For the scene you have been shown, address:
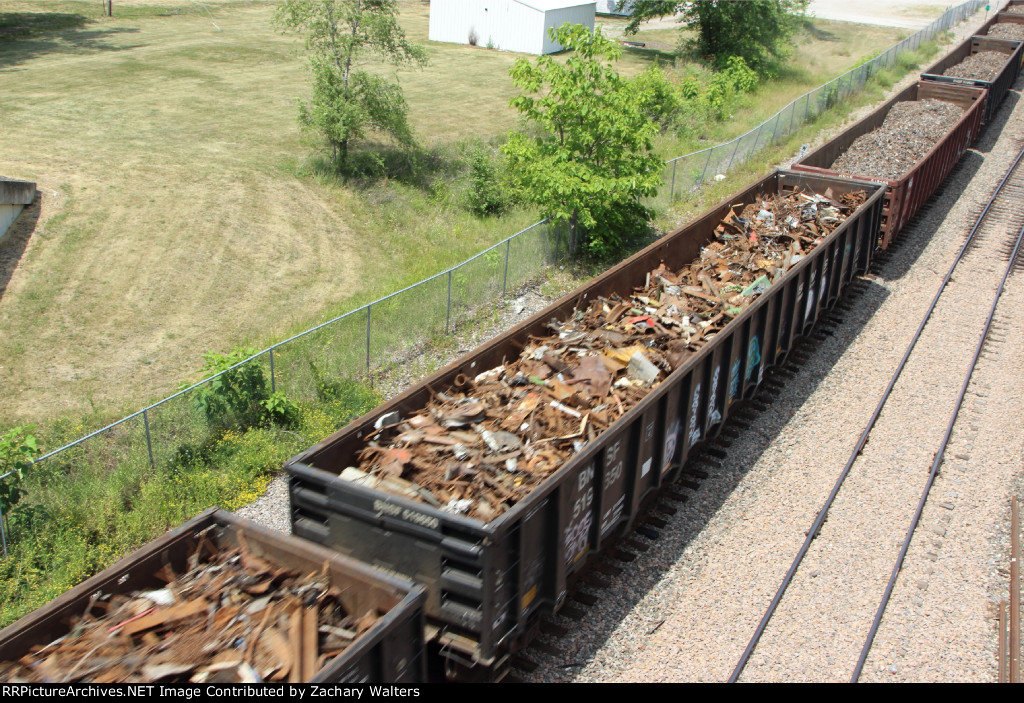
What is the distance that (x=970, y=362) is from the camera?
48.1 ft

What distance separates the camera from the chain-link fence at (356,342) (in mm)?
11578

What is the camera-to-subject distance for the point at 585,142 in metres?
18.7

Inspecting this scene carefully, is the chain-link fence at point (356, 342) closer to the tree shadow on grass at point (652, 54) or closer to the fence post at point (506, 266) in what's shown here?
the fence post at point (506, 266)

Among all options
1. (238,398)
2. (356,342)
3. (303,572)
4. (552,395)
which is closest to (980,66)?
(356,342)

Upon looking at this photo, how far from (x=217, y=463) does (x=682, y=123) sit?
78.6 ft

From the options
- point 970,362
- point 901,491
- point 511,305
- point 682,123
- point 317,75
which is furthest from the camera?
point 682,123

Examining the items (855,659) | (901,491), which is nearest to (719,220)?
(901,491)

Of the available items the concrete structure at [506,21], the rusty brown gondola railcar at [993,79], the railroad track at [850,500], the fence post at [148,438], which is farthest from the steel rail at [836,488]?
the concrete structure at [506,21]

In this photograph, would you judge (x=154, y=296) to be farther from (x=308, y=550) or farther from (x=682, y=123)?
(x=682, y=123)

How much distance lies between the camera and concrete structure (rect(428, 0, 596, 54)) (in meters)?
43.5

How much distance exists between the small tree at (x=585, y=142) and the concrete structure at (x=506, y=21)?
2565 centimetres

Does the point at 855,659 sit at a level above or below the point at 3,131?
below

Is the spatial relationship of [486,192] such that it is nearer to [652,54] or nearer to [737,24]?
[737,24]

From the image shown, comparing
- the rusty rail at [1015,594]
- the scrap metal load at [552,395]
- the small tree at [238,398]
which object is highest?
the scrap metal load at [552,395]
